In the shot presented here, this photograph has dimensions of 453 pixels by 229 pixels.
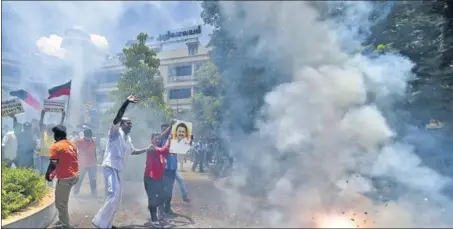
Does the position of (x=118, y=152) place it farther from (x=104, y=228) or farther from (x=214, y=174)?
(x=214, y=174)

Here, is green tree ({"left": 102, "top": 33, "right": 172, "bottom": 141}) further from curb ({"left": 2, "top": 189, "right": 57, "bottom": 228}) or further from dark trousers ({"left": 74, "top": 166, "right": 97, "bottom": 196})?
curb ({"left": 2, "top": 189, "right": 57, "bottom": 228})

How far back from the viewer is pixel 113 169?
465 centimetres

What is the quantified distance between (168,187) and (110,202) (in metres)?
1.01

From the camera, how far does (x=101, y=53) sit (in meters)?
6.93

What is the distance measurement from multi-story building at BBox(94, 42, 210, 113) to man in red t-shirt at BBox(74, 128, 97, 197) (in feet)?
2.31

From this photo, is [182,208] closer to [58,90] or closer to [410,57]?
[58,90]

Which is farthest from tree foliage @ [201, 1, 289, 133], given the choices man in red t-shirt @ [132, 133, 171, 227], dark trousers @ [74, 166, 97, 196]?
dark trousers @ [74, 166, 97, 196]

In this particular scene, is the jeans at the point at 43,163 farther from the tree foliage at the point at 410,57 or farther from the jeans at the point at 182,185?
the tree foliage at the point at 410,57

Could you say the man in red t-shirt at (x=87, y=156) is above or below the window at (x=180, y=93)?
below

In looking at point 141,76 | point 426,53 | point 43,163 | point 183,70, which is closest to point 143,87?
point 141,76

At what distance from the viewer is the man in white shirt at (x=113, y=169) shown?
4586 mm

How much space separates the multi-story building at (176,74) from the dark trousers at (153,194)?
1467 mm

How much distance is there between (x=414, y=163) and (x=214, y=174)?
10.6 feet

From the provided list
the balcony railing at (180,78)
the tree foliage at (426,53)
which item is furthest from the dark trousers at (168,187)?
the tree foliage at (426,53)
